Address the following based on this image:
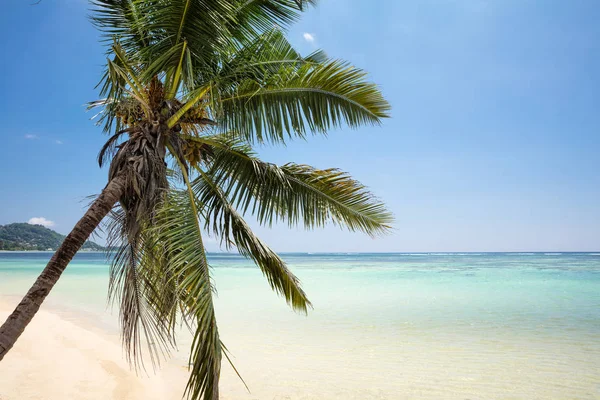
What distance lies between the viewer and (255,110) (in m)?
4.97

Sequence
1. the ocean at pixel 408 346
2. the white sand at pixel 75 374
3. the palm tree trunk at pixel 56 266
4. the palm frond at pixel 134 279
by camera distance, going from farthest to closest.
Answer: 1. the ocean at pixel 408 346
2. the white sand at pixel 75 374
3. the palm frond at pixel 134 279
4. the palm tree trunk at pixel 56 266

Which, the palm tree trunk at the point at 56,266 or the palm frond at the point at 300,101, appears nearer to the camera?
the palm tree trunk at the point at 56,266

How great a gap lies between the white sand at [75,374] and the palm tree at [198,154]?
4.25 ft

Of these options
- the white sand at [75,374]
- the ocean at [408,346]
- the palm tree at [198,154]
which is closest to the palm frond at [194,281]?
the palm tree at [198,154]

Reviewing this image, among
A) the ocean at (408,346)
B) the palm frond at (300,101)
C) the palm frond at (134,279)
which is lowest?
the ocean at (408,346)

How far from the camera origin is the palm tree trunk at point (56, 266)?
2916 mm

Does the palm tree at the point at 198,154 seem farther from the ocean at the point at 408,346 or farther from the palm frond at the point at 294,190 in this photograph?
the ocean at the point at 408,346

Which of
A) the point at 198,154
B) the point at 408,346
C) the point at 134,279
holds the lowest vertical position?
the point at 408,346

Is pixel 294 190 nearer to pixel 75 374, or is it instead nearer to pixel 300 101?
pixel 300 101

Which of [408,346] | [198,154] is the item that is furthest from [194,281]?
[408,346]

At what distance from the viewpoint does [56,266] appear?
314 cm

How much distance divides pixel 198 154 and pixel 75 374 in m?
3.64

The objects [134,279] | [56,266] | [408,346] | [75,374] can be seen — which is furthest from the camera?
[408,346]

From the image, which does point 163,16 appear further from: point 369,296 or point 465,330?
point 369,296
